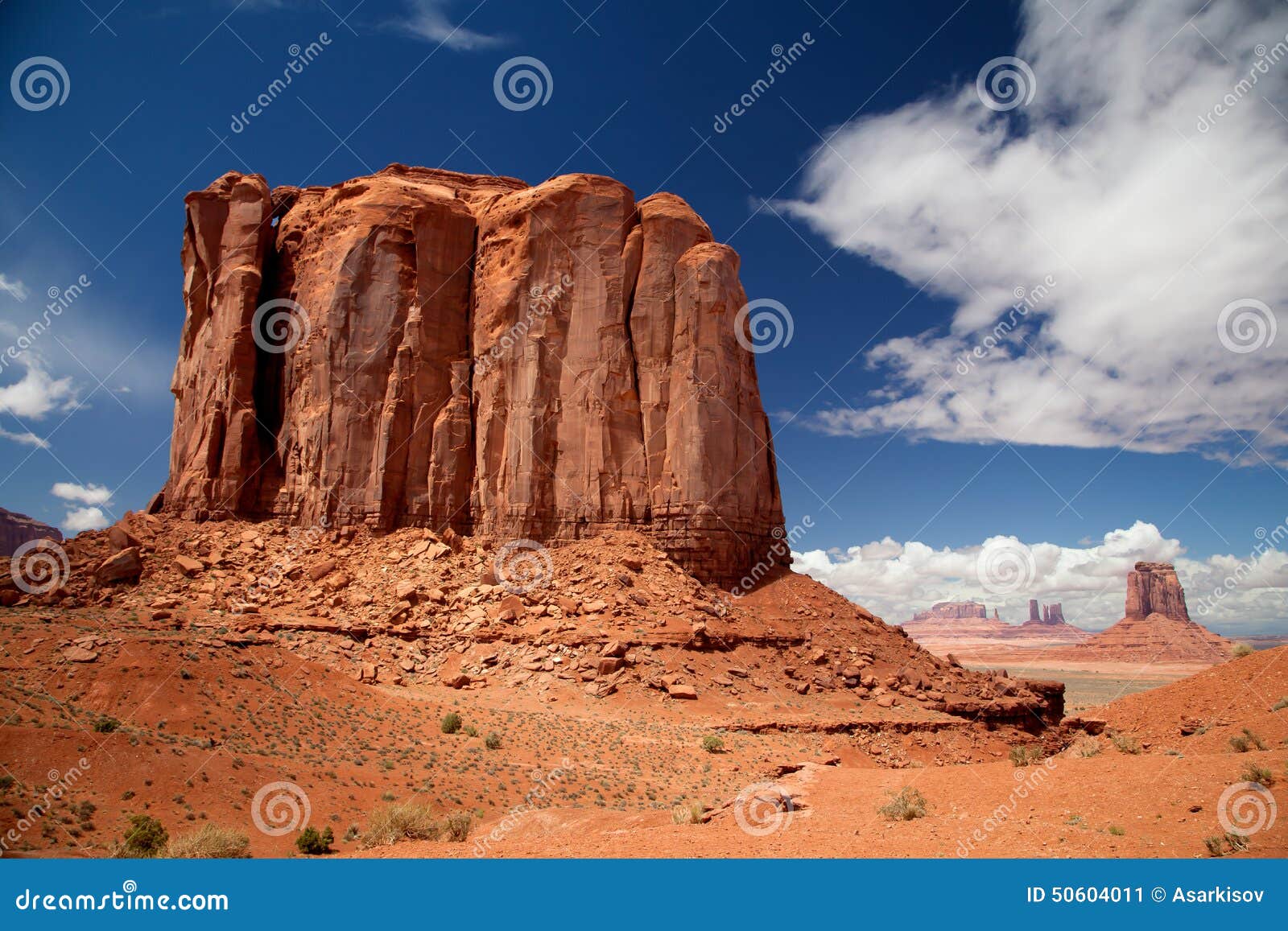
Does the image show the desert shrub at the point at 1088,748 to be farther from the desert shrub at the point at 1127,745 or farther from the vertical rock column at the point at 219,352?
the vertical rock column at the point at 219,352

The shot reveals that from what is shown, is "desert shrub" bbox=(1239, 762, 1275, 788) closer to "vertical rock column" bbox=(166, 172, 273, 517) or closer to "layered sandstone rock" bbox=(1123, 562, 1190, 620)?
"vertical rock column" bbox=(166, 172, 273, 517)

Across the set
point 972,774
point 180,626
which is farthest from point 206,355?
point 972,774

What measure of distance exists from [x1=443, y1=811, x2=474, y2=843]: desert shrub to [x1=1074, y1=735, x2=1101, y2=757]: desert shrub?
12.2m

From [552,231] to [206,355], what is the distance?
77.8ft

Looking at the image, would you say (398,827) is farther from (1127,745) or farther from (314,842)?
(1127,745)

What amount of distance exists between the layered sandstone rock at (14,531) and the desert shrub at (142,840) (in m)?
122

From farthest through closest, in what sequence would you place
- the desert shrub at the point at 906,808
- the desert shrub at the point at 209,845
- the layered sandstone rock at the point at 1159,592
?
1. the layered sandstone rock at the point at 1159,592
2. the desert shrub at the point at 906,808
3. the desert shrub at the point at 209,845

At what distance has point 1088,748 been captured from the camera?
48.1 feet

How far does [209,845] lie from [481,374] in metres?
33.5

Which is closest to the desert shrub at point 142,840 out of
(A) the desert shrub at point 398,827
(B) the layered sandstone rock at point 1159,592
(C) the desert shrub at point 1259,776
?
(A) the desert shrub at point 398,827

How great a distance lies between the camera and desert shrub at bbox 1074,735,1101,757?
14375 mm

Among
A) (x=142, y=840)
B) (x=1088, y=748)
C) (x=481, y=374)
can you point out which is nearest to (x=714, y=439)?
(x=481, y=374)

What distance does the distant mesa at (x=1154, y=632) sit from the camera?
129250 millimetres

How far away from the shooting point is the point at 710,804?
54.3ft
